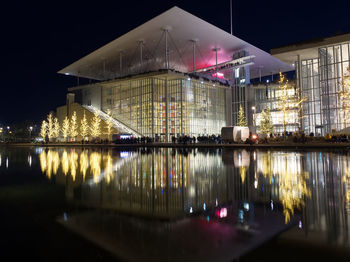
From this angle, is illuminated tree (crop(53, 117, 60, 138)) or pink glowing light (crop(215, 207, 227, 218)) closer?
pink glowing light (crop(215, 207, 227, 218))

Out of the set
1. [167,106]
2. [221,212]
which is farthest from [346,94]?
[221,212]

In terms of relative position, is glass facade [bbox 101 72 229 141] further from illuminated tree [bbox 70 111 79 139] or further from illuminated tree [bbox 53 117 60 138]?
illuminated tree [bbox 53 117 60 138]

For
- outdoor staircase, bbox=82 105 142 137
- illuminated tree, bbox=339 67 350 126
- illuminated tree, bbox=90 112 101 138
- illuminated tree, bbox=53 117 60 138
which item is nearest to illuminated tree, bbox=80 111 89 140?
illuminated tree, bbox=90 112 101 138

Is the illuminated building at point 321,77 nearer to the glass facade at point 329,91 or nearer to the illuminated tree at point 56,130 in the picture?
the glass facade at point 329,91

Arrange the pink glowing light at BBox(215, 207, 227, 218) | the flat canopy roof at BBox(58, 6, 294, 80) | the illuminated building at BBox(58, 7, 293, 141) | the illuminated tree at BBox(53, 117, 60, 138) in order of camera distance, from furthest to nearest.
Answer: the illuminated tree at BBox(53, 117, 60, 138) → the illuminated building at BBox(58, 7, 293, 141) → the flat canopy roof at BBox(58, 6, 294, 80) → the pink glowing light at BBox(215, 207, 227, 218)

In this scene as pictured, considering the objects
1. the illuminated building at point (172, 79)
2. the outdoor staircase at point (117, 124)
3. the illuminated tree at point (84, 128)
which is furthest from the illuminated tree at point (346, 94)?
the illuminated tree at point (84, 128)

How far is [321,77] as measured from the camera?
40594mm

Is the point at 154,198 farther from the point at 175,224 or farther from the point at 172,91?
the point at 172,91

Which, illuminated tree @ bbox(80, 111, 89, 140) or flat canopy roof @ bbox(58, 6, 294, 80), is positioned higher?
flat canopy roof @ bbox(58, 6, 294, 80)

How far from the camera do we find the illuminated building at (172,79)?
147ft

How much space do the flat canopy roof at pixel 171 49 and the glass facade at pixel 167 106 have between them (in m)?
5.86

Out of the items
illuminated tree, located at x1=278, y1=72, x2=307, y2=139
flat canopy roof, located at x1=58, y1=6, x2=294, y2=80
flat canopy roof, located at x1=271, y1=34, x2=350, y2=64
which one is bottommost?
illuminated tree, located at x1=278, y1=72, x2=307, y2=139

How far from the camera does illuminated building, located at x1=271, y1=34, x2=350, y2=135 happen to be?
125 feet

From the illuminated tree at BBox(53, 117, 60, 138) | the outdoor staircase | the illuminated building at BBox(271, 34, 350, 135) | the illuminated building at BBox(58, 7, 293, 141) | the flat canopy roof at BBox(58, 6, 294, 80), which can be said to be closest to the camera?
the illuminated building at BBox(271, 34, 350, 135)
